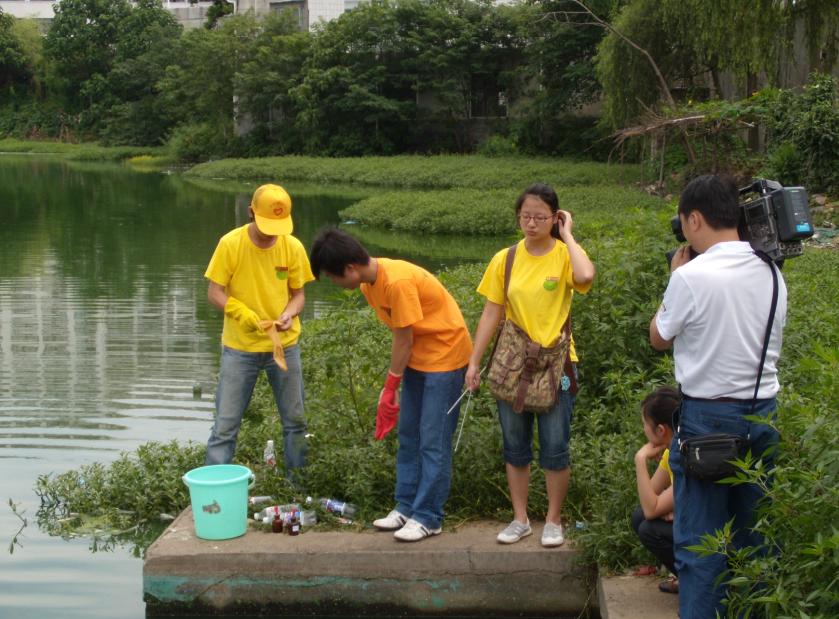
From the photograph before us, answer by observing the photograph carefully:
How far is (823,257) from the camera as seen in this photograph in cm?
1194

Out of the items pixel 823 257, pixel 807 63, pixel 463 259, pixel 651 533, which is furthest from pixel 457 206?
pixel 651 533

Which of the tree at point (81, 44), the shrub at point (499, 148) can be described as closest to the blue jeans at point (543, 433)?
the shrub at point (499, 148)

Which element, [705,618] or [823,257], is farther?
[823,257]

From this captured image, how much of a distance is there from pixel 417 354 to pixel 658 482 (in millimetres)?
1277

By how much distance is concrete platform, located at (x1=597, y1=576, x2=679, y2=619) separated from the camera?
4.25m

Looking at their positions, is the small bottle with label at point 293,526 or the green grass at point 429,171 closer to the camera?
the small bottle with label at point 293,526

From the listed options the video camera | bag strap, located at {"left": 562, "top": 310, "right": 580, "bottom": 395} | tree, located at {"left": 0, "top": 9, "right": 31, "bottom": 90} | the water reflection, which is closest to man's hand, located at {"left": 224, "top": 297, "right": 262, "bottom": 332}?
the water reflection

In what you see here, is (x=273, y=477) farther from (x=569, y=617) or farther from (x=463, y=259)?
(x=463, y=259)

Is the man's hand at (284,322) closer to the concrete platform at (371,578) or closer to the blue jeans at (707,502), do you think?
the concrete platform at (371,578)

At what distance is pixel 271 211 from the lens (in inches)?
220

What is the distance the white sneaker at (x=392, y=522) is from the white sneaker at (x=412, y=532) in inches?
5.7

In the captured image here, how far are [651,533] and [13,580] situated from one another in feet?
10.7

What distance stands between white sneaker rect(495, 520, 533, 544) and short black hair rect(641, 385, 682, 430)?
98cm

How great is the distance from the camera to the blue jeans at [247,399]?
5.66m
